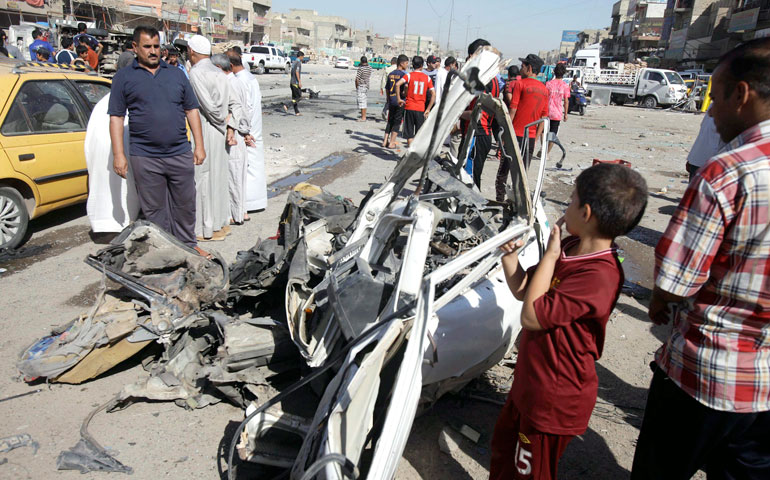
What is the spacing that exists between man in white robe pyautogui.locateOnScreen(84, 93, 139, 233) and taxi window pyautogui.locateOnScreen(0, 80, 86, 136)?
0.47 meters

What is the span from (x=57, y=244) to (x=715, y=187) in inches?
232

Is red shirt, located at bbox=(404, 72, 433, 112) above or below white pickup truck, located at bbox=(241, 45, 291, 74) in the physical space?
below

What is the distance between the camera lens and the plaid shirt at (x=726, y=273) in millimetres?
1524

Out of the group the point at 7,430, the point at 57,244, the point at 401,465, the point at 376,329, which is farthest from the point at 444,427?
the point at 57,244

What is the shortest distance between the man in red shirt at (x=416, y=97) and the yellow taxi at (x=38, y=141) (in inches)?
236

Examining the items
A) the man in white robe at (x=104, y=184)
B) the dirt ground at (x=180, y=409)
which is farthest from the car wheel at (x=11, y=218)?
the man in white robe at (x=104, y=184)

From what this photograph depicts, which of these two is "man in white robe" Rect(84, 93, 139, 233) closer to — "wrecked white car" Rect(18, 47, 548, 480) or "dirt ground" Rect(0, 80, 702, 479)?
"dirt ground" Rect(0, 80, 702, 479)

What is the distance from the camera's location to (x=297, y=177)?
841 centimetres

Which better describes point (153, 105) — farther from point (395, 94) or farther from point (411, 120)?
point (395, 94)

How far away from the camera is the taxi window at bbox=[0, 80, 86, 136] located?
474 cm

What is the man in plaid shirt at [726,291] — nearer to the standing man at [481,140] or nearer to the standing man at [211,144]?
the standing man at [211,144]

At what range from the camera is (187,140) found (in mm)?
4523

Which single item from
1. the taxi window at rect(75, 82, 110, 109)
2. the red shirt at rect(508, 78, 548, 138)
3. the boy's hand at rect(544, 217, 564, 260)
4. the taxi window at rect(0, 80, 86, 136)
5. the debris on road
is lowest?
the debris on road

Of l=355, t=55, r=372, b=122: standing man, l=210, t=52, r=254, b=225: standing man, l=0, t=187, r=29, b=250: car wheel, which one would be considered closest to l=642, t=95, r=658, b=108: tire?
l=355, t=55, r=372, b=122: standing man
